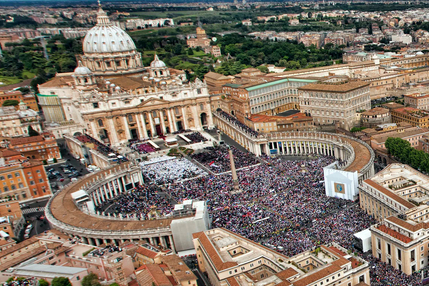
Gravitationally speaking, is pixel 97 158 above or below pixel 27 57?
below

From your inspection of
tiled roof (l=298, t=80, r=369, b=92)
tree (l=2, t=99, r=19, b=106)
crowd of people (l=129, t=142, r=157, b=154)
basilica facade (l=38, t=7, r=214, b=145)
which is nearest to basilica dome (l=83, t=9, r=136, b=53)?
basilica facade (l=38, t=7, r=214, b=145)

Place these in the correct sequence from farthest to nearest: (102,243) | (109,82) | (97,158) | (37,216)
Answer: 1. (109,82)
2. (97,158)
3. (37,216)
4. (102,243)

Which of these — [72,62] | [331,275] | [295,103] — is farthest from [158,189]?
[72,62]

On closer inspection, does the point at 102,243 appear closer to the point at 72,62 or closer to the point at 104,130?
the point at 104,130

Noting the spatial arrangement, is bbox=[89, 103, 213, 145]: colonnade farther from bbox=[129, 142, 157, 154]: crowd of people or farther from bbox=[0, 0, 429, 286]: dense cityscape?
bbox=[129, 142, 157, 154]: crowd of people

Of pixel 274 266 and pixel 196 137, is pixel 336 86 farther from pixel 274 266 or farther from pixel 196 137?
pixel 274 266

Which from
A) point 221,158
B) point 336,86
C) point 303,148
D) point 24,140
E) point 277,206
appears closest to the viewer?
point 277,206

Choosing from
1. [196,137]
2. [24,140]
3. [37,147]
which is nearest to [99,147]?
[37,147]
